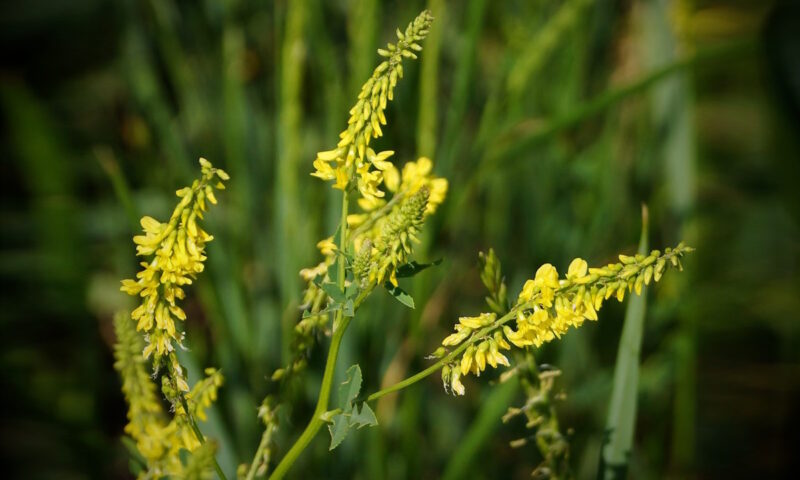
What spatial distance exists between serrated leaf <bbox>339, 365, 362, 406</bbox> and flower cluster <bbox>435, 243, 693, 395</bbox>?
0.04 metres

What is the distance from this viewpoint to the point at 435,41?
0.85 m

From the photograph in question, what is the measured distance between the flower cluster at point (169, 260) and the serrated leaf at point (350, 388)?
0.09 metres

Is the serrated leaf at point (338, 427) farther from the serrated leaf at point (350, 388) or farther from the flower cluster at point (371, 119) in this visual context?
the flower cluster at point (371, 119)

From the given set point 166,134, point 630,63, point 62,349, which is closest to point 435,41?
point 166,134

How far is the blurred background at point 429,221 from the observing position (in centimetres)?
79

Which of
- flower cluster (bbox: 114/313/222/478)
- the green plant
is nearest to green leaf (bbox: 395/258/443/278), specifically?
the green plant

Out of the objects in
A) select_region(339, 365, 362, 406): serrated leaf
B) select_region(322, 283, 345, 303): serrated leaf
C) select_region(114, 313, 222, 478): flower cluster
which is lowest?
select_region(114, 313, 222, 478): flower cluster

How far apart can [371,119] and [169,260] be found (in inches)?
4.5

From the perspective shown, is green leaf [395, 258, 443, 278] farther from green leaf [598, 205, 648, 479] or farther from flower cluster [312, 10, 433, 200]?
green leaf [598, 205, 648, 479]

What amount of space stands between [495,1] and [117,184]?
2.61 ft

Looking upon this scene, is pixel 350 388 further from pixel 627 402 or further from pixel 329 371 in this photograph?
pixel 627 402

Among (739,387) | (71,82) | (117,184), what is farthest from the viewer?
(71,82)

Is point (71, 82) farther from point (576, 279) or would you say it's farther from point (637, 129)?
point (576, 279)

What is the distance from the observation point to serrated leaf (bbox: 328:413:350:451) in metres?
0.39
